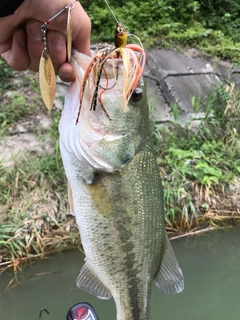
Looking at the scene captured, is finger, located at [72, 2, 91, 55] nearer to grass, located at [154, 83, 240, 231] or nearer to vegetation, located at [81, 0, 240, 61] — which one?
grass, located at [154, 83, 240, 231]

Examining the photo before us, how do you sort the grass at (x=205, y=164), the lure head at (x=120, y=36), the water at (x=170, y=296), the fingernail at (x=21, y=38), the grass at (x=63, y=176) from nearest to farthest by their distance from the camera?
the lure head at (x=120, y=36), the fingernail at (x=21, y=38), the water at (x=170, y=296), the grass at (x=63, y=176), the grass at (x=205, y=164)

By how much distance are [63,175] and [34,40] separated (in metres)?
2.47

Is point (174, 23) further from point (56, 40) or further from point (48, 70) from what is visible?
point (48, 70)

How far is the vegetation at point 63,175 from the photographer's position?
3.58 metres

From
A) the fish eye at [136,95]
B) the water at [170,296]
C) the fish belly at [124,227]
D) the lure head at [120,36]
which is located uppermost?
the lure head at [120,36]

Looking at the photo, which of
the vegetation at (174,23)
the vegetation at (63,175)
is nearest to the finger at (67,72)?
the vegetation at (63,175)

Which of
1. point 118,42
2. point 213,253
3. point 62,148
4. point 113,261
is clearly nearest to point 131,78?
point 118,42

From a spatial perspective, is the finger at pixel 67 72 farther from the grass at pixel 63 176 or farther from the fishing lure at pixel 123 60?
the grass at pixel 63 176

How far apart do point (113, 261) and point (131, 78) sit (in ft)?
2.37

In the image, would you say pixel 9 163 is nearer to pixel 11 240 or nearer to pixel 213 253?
pixel 11 240

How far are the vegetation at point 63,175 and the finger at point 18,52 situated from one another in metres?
2.16

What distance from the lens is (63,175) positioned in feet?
12.8

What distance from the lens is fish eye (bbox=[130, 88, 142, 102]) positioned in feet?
4.70

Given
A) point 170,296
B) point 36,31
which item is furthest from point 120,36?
point 170,296
